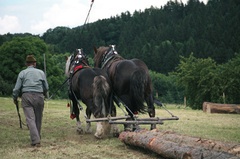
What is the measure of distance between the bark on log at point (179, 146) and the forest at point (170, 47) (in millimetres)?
27597

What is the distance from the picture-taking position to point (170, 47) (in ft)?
357

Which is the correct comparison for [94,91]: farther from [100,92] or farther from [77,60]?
[77,60]

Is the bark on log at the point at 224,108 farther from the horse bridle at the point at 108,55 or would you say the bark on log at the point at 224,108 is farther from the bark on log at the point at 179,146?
the bark on log at the point at 179,146

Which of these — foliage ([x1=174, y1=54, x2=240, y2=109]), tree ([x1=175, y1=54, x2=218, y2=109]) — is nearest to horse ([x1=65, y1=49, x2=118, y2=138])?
foliage ([x1=174, y1=54, x2=240, y2=109])

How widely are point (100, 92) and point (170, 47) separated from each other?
100 m

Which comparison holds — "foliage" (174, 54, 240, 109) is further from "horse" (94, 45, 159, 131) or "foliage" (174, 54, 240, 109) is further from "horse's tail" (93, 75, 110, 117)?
"horse's tail" (93, 75, 110, 117)

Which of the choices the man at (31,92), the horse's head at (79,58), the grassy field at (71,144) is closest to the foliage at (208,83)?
the horse's head at (79,58)

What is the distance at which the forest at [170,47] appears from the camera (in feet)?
128

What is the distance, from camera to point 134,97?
974cm

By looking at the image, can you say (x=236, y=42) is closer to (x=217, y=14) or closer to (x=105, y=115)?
(x=217, y=14)

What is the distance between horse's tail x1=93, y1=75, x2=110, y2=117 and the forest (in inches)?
1024

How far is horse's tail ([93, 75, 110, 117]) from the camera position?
32.8 feet

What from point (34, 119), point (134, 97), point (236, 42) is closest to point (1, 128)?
point (34, 119)

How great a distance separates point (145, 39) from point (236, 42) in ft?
106
